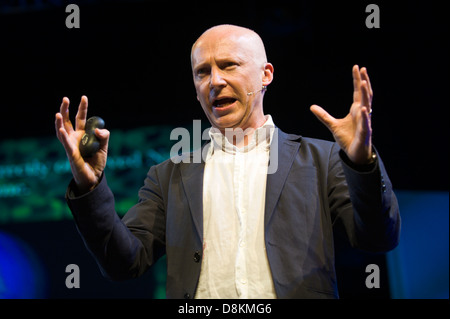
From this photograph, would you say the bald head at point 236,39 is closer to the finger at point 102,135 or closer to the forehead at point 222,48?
the forehead at point 222,48

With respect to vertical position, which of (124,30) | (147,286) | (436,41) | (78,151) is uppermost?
(124,30)

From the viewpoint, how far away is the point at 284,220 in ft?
4.89

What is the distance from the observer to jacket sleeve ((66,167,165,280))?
54.2 inches

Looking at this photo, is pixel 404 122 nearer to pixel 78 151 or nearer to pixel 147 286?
pixel 147 286

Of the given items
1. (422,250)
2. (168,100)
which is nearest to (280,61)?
(168,100)

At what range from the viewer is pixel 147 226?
5.50ft

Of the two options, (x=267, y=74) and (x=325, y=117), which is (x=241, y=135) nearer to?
(x=267, y=74)

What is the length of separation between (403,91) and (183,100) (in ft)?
5.67

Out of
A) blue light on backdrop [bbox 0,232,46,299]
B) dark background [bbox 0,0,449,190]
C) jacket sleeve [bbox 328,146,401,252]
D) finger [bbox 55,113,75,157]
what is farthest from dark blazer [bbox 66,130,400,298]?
blue light on backdrop [bbox 0,232,46,299]

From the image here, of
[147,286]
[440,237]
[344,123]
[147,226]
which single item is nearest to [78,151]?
[147,226]

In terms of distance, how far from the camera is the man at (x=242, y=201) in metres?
1.35

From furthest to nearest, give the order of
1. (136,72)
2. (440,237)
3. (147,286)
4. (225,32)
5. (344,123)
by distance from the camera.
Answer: (136,72) < (147,286) < (440,237) < (225,32) < (344,123)

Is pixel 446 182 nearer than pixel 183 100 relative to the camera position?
Yes

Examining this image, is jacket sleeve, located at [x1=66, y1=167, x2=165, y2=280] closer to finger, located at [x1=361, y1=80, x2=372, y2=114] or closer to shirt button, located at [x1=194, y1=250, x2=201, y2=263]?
shirt button, located at [x1=194, y1=250, x2=201, y2=263]
